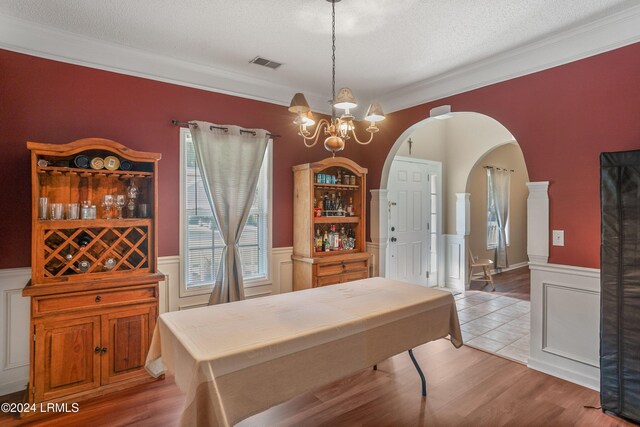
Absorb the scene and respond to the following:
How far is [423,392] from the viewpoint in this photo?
2.71m

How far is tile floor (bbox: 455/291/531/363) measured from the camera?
142 inches

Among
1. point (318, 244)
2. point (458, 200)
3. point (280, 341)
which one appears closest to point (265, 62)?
point (318, 244)

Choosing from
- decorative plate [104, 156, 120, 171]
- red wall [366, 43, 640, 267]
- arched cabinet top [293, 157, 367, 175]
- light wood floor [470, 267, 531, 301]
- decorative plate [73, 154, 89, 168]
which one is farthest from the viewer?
light wood floor [470, 267, 531, 301]

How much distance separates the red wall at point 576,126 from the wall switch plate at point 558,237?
4 centimetres

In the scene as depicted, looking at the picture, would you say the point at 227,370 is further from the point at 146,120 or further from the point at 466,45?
the point at 466,45

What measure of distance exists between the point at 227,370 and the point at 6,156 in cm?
265

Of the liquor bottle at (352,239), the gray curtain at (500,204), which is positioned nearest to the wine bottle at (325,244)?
the liquor bottle at (352,239)

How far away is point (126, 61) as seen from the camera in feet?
10.3

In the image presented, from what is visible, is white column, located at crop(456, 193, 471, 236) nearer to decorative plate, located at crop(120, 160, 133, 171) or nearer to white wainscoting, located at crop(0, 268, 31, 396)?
decorative plate, located at crop(120, 160, 133, 171)

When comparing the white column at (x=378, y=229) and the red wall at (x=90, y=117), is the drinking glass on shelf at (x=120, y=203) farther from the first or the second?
the white column at (x=378, y=229)

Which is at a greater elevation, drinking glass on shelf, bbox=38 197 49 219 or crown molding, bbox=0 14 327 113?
crown molding, bbox=0 14 327 113

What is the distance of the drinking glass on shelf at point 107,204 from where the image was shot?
2.93m

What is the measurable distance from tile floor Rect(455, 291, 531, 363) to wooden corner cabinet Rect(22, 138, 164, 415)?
3340 mm

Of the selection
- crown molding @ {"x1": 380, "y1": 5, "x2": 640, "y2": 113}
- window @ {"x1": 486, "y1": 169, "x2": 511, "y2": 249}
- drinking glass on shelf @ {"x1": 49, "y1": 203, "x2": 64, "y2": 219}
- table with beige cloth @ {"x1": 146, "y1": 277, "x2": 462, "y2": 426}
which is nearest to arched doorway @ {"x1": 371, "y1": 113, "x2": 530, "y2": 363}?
window @ {"x1": 486, "y1": 169, "x2": 511, "y2": 249}
